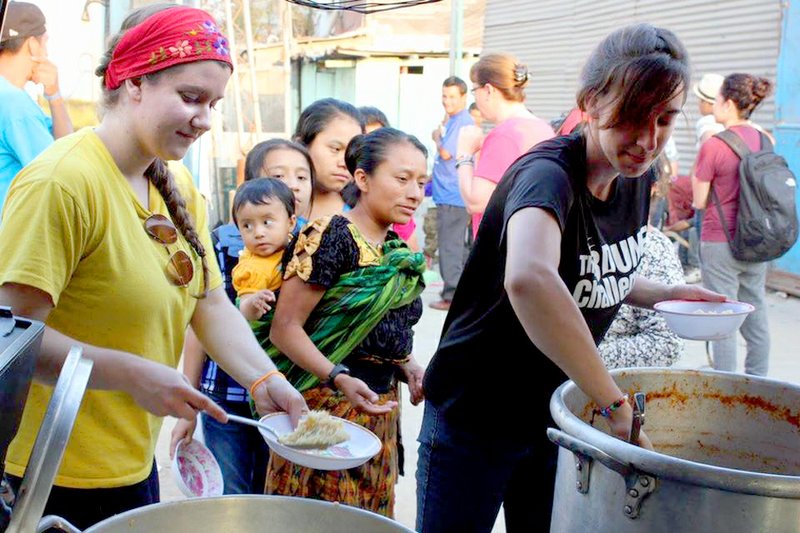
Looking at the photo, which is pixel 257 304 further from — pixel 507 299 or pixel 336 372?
pixel 507 299

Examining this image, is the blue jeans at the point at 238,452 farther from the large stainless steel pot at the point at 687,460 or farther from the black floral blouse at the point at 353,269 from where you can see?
the large stainless steel pot at the point at 687,460

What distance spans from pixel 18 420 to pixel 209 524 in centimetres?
30

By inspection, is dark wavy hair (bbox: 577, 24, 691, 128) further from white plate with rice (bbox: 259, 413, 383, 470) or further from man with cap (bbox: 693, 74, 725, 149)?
man with cap (bbox: 693, 74, 725, 149)

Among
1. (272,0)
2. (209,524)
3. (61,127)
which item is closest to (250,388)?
(209,524)

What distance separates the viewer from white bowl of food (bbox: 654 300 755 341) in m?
2.28

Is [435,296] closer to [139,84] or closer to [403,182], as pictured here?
[403,182]

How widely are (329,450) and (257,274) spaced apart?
1.11 metres

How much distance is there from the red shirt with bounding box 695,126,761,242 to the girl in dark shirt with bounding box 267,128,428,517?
10.4 ft

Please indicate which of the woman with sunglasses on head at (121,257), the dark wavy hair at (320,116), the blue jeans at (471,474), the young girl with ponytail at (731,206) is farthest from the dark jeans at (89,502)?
the young girl with ponytail at (731,206)

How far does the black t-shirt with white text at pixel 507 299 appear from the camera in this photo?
1884 mm

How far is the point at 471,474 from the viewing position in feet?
6.74

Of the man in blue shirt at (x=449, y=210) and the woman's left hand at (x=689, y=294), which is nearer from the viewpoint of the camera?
the woman's left hand at (x=689, y=294)

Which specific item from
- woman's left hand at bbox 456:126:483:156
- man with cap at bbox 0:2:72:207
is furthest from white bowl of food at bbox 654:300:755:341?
woman's left hand at bbox 456:126:483:156

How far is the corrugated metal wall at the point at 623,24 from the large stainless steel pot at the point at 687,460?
6.56 meters
